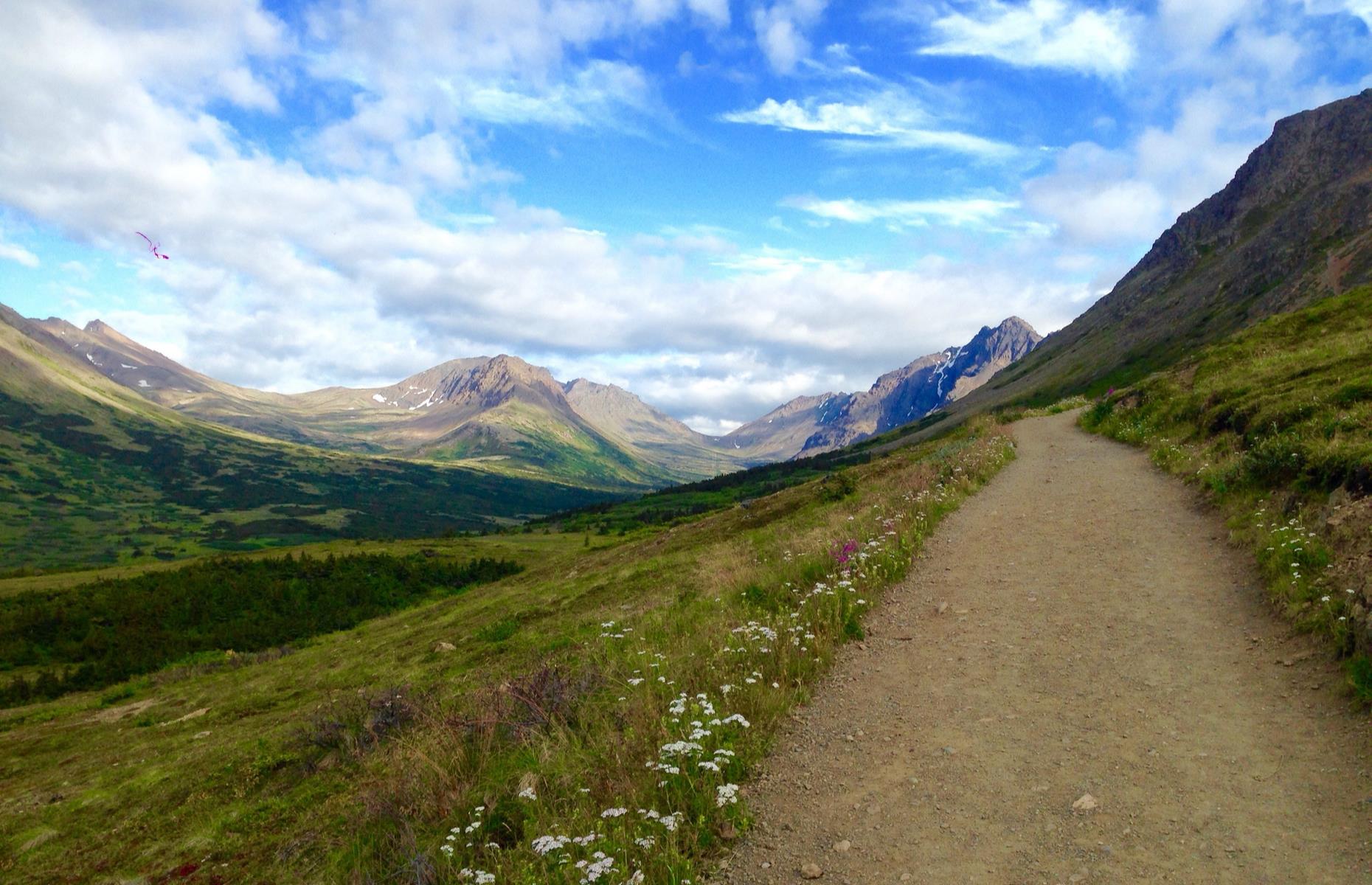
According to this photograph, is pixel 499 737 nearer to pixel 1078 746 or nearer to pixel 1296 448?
pixel 1078 746

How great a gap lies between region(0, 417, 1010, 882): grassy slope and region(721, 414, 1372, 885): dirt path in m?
0.93

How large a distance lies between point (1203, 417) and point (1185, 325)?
525 feet

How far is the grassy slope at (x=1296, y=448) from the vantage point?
30.7 ft

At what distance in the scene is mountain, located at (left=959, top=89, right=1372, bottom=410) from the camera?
416 feet

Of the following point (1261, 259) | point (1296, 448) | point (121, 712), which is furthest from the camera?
point (1261, 259)

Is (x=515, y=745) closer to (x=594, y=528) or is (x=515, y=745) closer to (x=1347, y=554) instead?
(x=1347, y=554)

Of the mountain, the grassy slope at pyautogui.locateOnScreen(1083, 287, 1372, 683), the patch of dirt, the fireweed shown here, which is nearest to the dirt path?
the fireweed

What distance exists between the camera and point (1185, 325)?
486 feet

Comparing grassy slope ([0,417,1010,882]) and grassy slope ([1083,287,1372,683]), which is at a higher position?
grassy slope ([1083,287,1372,683])

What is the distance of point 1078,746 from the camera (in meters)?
7.34

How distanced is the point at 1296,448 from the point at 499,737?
57.5ft

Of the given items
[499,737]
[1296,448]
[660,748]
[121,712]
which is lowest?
Answer: [121,712]

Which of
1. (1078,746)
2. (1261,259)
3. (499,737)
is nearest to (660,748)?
(499,737)

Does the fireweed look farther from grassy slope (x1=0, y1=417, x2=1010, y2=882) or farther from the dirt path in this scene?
the dirt path
